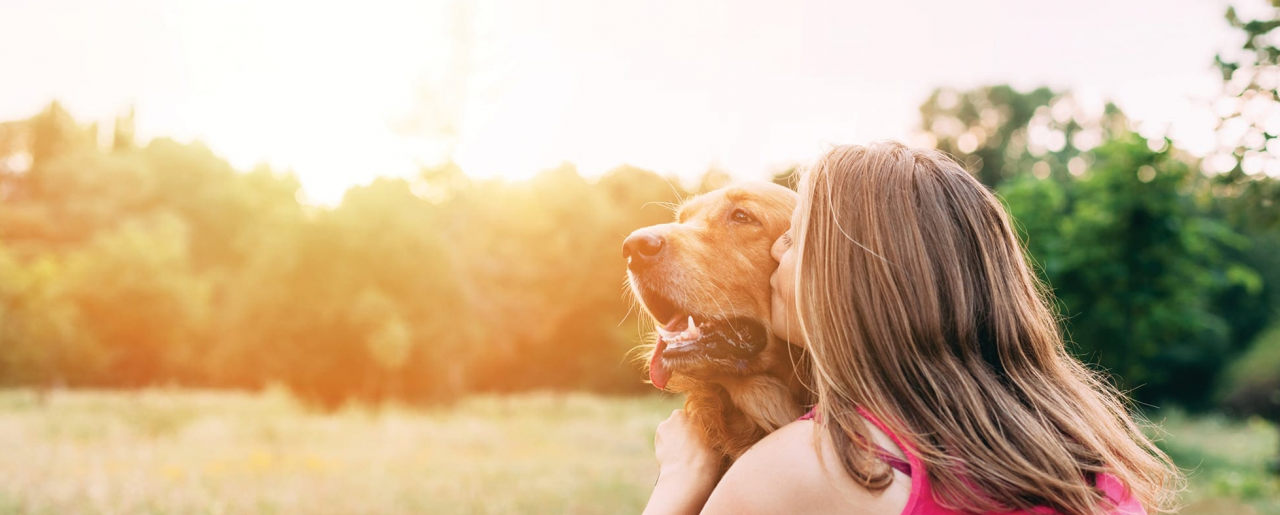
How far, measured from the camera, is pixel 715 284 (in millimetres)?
2984

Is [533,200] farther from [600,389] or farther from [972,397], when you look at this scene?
[972,397]

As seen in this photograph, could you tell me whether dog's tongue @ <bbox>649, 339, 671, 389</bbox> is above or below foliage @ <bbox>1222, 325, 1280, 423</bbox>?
above

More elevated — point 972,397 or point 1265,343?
point 972,397

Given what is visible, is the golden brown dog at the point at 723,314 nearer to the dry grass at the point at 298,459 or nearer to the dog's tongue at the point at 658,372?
the dog's tongue at the point at 658,372

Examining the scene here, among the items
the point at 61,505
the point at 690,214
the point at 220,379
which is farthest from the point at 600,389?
the point at 690,214

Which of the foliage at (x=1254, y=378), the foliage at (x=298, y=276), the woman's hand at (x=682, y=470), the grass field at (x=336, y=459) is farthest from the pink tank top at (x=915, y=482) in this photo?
the foliage at (x=1254, y=378)

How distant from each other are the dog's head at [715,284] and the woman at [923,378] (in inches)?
28.8

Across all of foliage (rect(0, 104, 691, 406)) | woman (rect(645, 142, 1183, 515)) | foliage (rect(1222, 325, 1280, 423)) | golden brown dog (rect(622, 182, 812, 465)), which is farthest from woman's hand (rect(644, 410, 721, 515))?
foliage (rect(1222, 325, 1280, 423))

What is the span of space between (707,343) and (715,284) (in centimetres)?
20

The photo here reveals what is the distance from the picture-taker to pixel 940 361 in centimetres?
200

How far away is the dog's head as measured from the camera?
292cm

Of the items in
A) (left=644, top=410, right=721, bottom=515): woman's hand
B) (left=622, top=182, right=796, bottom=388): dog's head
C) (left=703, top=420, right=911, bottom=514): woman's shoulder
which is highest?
(left=622, top=182, right=796, bottom=388): dog's head

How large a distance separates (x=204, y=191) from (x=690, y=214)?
36.3 m

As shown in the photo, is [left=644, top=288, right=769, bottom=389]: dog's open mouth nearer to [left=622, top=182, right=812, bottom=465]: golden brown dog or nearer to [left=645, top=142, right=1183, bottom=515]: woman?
[left=622, top=182, right=812, bottom=465]: golden brown dog
